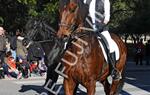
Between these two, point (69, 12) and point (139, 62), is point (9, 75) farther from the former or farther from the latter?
point (139, 62)

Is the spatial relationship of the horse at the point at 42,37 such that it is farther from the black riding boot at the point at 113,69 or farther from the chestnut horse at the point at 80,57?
the chestnut horse at the point at 80,57

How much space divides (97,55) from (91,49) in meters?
0.19

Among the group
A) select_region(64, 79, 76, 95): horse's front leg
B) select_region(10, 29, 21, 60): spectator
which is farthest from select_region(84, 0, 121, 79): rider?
select_region(10, 29, 21, 60): spectator

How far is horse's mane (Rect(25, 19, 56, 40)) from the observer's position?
11.1 m

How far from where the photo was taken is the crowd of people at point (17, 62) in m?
17.7

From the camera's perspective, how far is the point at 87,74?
25.8 ft

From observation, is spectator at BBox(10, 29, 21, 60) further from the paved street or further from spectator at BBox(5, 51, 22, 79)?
the paved street

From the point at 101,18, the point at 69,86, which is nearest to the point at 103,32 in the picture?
the point at 101,18

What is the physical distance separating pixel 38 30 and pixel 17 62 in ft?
24.5

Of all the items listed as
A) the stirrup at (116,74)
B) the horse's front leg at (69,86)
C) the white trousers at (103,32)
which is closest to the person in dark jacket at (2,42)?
the stirrup at (116,74)

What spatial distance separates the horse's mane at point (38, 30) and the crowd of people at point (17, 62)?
5819 mm

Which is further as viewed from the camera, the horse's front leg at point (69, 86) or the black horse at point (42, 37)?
the black horse at point (42, 37)

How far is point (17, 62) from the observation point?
18562 millimetres

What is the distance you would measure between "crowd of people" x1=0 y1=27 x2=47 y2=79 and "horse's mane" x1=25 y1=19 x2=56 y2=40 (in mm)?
5819
